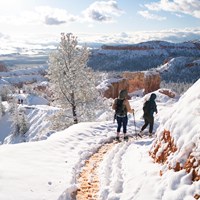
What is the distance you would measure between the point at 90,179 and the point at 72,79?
2000cm

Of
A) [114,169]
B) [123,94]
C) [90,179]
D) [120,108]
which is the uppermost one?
A: [123,94]

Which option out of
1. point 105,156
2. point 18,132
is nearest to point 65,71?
point 105,156

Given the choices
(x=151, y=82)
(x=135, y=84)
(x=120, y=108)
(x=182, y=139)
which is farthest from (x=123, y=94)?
(x=135, y=84)

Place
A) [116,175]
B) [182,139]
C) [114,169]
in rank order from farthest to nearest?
[114,169], [116,175], [182,139]

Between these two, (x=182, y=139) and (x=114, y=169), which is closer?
(x=182, y=139)

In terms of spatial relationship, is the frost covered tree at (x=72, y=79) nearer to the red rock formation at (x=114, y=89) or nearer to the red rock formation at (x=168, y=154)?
the red rock formation at (x=168, y=154)

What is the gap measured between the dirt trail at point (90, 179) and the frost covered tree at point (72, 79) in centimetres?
1644

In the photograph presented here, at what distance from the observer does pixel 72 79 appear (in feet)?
97.6

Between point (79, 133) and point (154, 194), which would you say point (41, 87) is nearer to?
→ point (79, 133)

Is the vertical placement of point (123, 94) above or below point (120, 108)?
above

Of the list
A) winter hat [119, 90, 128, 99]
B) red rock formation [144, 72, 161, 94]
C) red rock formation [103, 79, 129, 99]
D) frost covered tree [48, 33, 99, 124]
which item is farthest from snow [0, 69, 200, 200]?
red rock formation [144, 72, 161, 94]

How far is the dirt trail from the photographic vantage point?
9.11 meters

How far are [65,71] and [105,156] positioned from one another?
57.7ft

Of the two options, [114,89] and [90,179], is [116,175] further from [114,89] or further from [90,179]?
[114,89]
